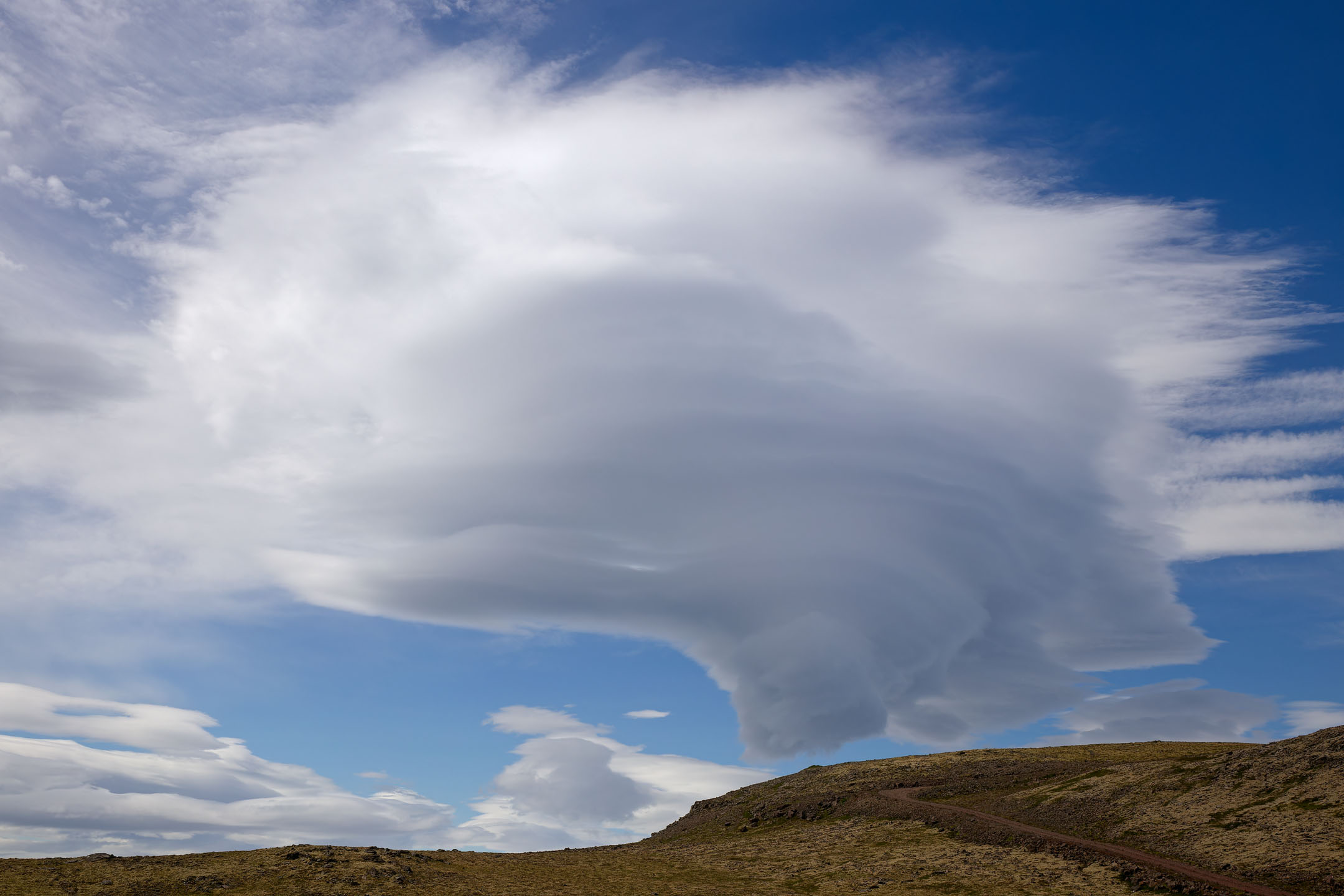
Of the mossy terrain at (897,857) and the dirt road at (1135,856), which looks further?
the mossy terrain at (897,857)

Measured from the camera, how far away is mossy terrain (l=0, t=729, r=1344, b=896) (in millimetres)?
54844

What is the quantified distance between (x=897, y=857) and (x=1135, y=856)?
694 inches

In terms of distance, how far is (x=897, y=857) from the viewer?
69.6 m

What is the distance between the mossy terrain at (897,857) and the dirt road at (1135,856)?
1232mm

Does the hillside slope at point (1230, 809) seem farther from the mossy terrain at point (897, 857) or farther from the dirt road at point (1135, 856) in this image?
the dirt road at point (1135, 856)

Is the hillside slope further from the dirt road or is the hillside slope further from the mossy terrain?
the dirt road

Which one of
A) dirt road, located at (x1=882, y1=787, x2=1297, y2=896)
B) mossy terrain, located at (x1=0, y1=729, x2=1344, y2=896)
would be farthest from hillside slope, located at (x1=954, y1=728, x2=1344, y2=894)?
dirt road, located at (x1=882, y1=787, x2=1297, y2=896)

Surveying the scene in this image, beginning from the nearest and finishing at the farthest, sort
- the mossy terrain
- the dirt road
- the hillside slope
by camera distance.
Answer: the dirt road, the hillside slope, the mossy terrain

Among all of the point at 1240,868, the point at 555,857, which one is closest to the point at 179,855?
the point at 555,857

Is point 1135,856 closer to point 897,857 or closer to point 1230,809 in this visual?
point 1230,809

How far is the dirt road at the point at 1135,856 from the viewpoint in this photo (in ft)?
164

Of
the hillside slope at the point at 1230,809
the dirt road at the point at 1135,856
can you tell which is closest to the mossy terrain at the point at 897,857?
the hillside slope at the point at 1230,809

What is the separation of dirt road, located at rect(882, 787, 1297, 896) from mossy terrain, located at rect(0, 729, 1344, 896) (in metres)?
1.23

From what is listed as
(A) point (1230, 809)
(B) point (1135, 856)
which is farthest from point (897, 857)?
(A) point (1230, 809)
